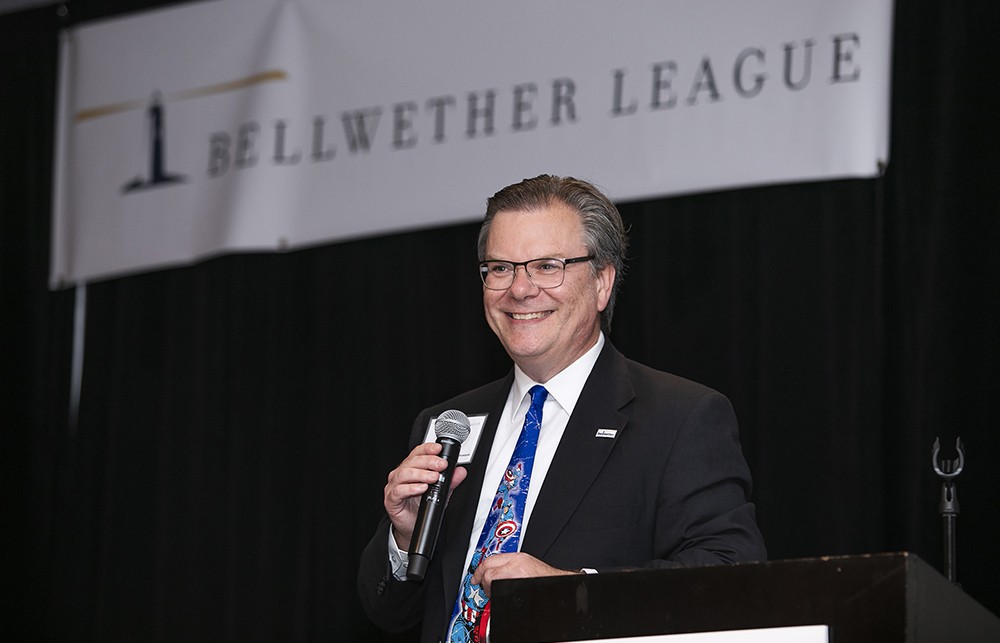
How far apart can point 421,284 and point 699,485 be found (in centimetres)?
251

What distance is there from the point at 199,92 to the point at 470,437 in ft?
9.78

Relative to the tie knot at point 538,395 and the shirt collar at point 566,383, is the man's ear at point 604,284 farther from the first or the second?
the tie knot at point 538,395

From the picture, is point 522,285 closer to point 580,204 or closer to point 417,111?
point 580,204

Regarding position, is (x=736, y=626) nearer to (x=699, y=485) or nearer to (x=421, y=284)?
(x=699, y=485)

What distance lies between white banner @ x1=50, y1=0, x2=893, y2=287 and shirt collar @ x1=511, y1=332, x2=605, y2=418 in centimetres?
148

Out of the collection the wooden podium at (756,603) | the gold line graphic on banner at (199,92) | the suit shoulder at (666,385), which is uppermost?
the gold line graphic on banner at (199,92)

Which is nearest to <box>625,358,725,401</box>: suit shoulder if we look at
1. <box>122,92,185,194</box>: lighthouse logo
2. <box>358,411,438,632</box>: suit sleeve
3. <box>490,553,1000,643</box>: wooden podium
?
<box>358,411,438,632</box>: suit sleeve

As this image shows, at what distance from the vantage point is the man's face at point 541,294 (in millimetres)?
2807

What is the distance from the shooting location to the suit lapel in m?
2.59

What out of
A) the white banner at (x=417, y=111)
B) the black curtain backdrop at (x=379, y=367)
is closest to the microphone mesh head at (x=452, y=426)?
the black curtain backdrop at (x=379, y=367)

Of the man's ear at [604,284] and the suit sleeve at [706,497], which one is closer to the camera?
the suit sleeve at [706,497]

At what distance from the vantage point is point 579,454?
2.68 metres

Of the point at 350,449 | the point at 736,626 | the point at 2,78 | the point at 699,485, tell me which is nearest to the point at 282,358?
the point at 350,449

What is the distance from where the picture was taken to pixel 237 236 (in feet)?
16.9
